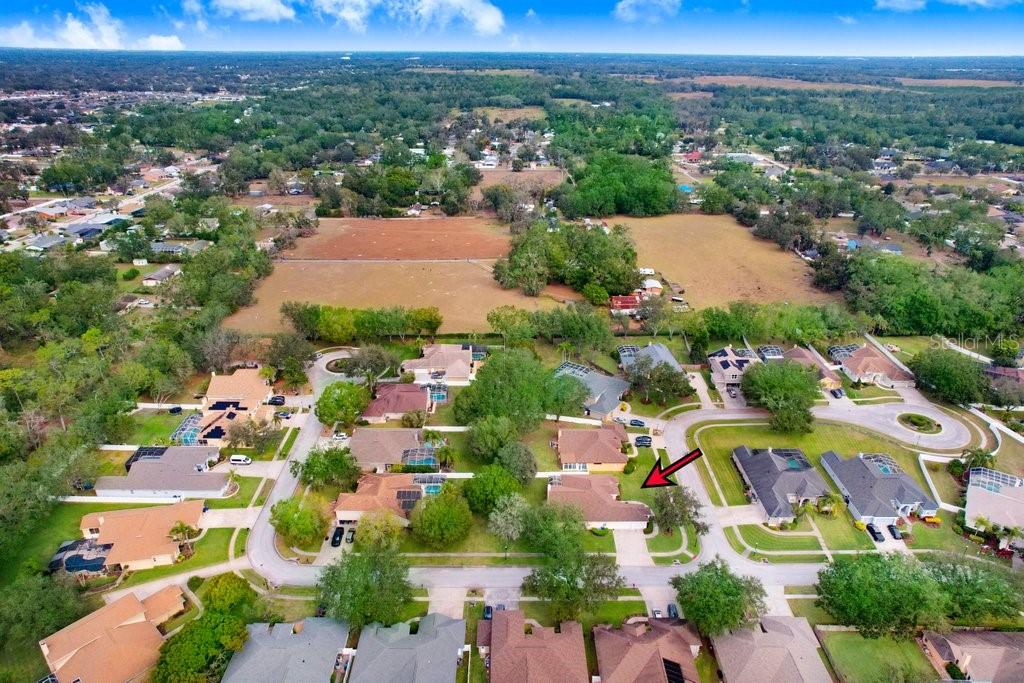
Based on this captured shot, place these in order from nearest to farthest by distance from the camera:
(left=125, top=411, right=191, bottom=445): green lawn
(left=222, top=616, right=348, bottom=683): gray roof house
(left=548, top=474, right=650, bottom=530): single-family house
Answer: (left=222, top=616, right=348, bottom=683): gray roof house < (left=548, top=474, right=650, bottom=530): single-family house < (left=125, top=411, right=191, bottom=445): green lawn

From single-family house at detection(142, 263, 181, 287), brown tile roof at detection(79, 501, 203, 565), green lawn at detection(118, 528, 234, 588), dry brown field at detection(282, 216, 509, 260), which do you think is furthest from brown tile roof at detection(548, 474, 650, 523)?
single-family house at detection(142, 263, 181, 287)

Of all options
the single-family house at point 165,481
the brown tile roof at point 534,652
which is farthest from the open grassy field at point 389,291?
the brown tile roof at point 534,652

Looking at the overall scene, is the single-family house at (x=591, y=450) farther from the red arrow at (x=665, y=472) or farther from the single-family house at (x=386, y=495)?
the single-family house at (x=386, y=495)

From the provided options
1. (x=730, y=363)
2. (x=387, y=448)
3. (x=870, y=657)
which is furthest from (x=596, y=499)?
(x=730, y=363)

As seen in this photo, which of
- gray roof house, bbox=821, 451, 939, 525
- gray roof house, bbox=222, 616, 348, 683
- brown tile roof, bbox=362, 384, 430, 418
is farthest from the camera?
brown tile roof, bbox=362, 384, 430, 418

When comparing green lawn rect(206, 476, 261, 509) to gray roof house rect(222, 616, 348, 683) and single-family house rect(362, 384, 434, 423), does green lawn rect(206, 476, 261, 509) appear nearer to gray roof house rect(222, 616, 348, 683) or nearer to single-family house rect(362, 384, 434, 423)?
single-family house rect(362, 384, 434, 423)

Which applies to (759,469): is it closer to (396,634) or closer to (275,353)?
(396,634)

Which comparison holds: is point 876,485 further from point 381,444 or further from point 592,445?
point 381,444
